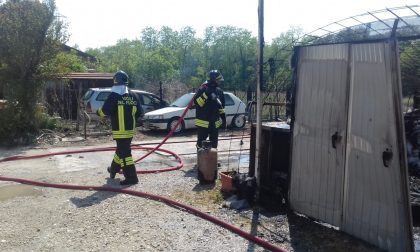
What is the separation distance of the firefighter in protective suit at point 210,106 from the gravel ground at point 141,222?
45.7 inches

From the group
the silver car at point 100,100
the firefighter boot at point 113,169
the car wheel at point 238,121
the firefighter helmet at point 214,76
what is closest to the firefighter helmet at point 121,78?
the firefighter boot at point 113,169

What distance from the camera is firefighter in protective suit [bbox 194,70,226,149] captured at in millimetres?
8766

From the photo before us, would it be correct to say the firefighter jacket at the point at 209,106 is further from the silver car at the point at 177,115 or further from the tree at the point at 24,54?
the tree at the point at 24,54

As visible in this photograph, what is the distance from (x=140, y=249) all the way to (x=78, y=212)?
5.55 ft

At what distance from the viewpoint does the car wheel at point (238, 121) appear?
16.4m

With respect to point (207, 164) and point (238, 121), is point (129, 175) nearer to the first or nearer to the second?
point (207, 164)

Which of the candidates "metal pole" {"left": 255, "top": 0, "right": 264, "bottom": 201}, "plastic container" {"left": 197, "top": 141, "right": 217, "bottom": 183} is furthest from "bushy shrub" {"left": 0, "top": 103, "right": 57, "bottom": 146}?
"metal pole" {"left": 255, "top": 0, "right": 264, "bottom": 201}

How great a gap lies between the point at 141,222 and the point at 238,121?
1105cm

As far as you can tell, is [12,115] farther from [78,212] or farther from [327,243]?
[327,243]

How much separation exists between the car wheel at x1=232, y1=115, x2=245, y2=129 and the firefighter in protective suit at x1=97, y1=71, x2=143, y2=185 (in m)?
8.86

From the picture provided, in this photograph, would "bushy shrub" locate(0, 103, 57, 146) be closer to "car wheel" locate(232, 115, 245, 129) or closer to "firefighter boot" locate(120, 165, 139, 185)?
"firefighter boot" locate(120, 165, 139, 185)

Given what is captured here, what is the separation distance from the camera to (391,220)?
440 centimetres

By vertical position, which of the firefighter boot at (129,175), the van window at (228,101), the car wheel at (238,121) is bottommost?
the firefighter boot at (129,175)

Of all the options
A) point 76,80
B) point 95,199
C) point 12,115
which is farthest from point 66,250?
point 76,80
